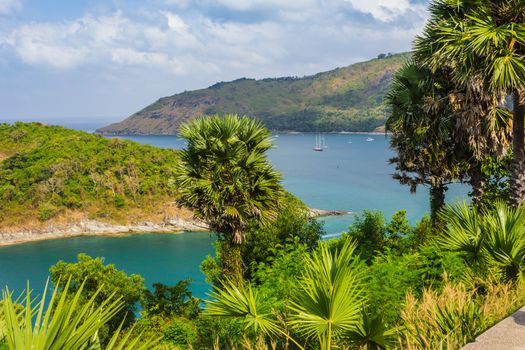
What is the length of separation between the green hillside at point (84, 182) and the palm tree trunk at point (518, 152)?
56.6 m

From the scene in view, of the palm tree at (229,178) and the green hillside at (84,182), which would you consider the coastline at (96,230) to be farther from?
the palm tree at (229,178)

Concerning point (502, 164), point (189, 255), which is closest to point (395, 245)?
point (502, 164)

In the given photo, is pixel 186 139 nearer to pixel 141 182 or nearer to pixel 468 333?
pixel 468 333

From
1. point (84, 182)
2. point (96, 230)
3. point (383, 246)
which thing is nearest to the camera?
point (383, 246)

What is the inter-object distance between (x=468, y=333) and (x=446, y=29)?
750 centimetres

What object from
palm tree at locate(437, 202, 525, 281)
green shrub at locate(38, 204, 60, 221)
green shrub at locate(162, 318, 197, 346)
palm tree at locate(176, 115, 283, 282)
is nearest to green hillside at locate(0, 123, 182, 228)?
green shrub at locate(38, 204, 60, 221)

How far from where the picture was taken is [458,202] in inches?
300

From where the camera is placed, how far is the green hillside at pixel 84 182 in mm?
67125

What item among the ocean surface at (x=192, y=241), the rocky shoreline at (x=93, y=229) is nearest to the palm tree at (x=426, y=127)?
the ocean surface at (x=192, y=241)

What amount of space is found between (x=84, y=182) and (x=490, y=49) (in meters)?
71.0

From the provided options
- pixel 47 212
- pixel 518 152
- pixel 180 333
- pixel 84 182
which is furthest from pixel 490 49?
pixel 84 182

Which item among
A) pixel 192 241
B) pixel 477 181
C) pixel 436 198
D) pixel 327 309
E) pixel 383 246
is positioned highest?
pixel 327 309

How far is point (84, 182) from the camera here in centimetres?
7106

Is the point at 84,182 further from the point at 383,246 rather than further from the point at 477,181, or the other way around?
the point at 477,181
